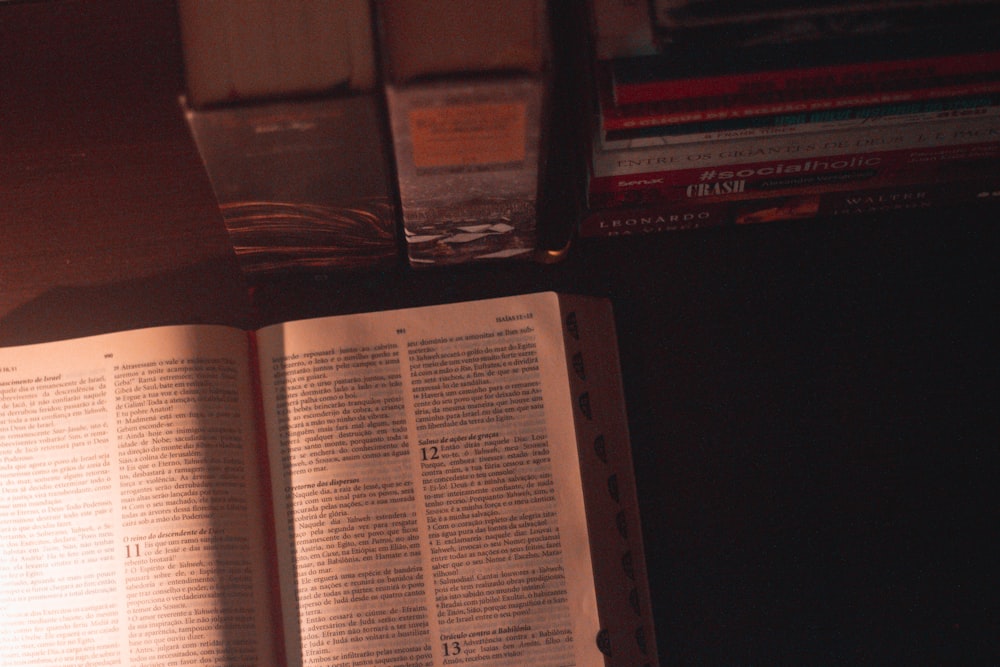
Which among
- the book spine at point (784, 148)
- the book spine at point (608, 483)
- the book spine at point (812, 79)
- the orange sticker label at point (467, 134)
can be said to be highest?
the book spine at point (812, 79)

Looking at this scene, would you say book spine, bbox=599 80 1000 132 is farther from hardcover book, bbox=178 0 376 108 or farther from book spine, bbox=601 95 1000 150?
hardcover book, bbox=178 0 376 108

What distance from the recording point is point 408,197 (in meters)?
0.53

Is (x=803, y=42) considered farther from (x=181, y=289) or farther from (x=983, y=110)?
(x=181, y=289)

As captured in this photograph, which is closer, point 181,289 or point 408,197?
point 408,197

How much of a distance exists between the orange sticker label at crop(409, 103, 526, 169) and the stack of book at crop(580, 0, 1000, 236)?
0.08m

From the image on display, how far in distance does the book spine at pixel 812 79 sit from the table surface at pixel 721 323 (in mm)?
153

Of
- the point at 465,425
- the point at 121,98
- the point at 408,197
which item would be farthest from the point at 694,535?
the point at 121,98

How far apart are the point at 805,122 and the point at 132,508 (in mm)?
560

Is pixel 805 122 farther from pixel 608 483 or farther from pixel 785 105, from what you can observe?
pixel 608 483

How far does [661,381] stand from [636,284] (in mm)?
81

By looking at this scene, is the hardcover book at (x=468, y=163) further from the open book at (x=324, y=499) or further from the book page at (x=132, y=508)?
the book page at (x=132, y=508)

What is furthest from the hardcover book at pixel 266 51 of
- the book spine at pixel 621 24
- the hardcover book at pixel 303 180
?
the book spine at pixel 621 24

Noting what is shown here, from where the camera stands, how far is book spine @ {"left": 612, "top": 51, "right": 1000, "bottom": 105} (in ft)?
1.67

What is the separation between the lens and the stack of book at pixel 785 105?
0.47m
